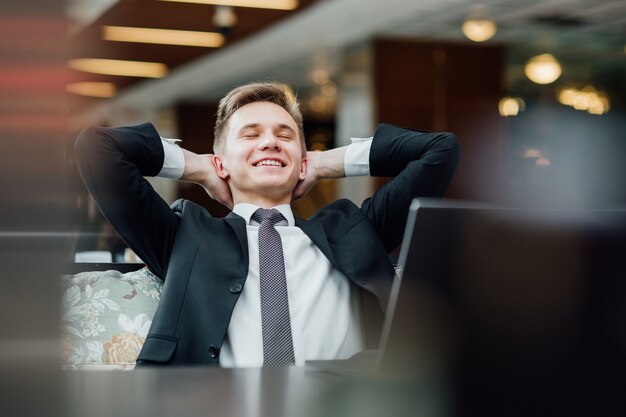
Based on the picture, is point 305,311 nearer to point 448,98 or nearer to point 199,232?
point 199,232

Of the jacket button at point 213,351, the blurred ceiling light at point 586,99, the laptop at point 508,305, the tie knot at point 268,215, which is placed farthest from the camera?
the blurred ceiling light at point 586,99

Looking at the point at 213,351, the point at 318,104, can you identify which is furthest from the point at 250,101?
the point at 318,104

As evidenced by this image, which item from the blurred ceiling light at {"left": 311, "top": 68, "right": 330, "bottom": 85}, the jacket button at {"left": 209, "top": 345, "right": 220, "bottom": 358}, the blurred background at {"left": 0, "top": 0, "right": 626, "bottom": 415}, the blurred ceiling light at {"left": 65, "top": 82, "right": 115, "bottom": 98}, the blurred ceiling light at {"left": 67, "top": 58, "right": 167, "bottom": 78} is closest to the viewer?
the jacket button at {"left": 209, "top": 345, "right": 220, "bottom": 358}

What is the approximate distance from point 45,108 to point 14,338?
11 centimetres

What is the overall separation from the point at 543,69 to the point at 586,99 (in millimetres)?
607

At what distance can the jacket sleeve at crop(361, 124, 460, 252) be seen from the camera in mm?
2045

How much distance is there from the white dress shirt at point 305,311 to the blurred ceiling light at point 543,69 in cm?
719

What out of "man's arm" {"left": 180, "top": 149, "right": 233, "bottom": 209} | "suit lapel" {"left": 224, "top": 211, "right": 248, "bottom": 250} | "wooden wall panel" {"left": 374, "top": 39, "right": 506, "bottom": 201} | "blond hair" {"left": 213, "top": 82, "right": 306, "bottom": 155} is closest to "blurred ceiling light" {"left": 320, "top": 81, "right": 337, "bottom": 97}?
"wooden wall panel" {"left": 374, "top": 39, "right": 506, "bottom": 201}

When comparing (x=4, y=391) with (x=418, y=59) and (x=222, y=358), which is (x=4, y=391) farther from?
(x=418, y=59)

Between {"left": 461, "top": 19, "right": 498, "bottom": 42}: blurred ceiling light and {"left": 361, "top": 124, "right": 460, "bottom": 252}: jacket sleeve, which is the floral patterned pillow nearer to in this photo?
{"left": 361, "top": 124, "right": 460, "bottom": 252}: jacket sleeve

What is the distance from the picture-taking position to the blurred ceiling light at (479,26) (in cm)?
778

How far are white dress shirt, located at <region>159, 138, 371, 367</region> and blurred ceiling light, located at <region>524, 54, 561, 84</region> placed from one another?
719 centimetres

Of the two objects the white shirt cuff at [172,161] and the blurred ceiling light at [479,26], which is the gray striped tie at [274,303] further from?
the blurred ceiling light at [479,26]

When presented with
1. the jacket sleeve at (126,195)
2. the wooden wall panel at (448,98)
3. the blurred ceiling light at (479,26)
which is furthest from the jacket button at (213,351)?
the wooden wall panel at (448,98)
